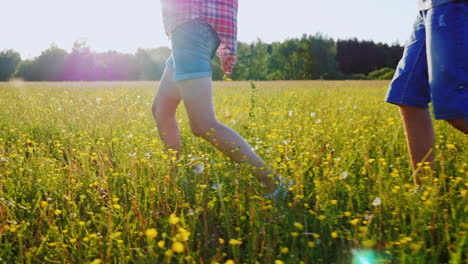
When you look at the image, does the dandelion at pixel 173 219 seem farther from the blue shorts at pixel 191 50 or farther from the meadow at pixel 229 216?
the blue shorts at pixel 191 50

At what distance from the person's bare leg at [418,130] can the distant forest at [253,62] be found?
5807 cm

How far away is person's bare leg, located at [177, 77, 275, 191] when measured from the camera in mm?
2311

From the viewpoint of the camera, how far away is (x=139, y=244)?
1938 millimetres

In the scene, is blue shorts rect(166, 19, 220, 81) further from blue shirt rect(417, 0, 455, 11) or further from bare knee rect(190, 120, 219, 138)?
blue shirt rect(417, 0, 455, 11)

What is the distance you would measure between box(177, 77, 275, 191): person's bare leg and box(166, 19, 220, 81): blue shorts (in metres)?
0.05

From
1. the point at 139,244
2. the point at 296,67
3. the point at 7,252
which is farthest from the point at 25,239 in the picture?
the point at 296,67

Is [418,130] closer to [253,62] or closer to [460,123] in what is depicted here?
[460,123]

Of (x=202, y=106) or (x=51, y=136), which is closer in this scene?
(x=202, y=106)

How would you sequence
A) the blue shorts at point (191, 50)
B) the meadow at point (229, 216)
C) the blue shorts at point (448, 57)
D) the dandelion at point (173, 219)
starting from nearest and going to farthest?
the dandelion at point (173, 219) → the meadow at point (229, 216) → the blue shorts at point (448, 57) → the blue shorts at point (191, 50)

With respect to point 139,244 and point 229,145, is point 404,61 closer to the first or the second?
point 229,145

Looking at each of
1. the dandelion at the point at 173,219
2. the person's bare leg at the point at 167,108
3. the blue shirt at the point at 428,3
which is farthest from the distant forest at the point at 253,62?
the dandelion at the point at 173,219

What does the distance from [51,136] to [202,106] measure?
9.46 ft

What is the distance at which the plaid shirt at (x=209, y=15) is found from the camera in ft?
7.65

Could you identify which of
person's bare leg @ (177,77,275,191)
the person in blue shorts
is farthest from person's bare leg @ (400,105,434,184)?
person's bare leg @ (177,77,275,191)
